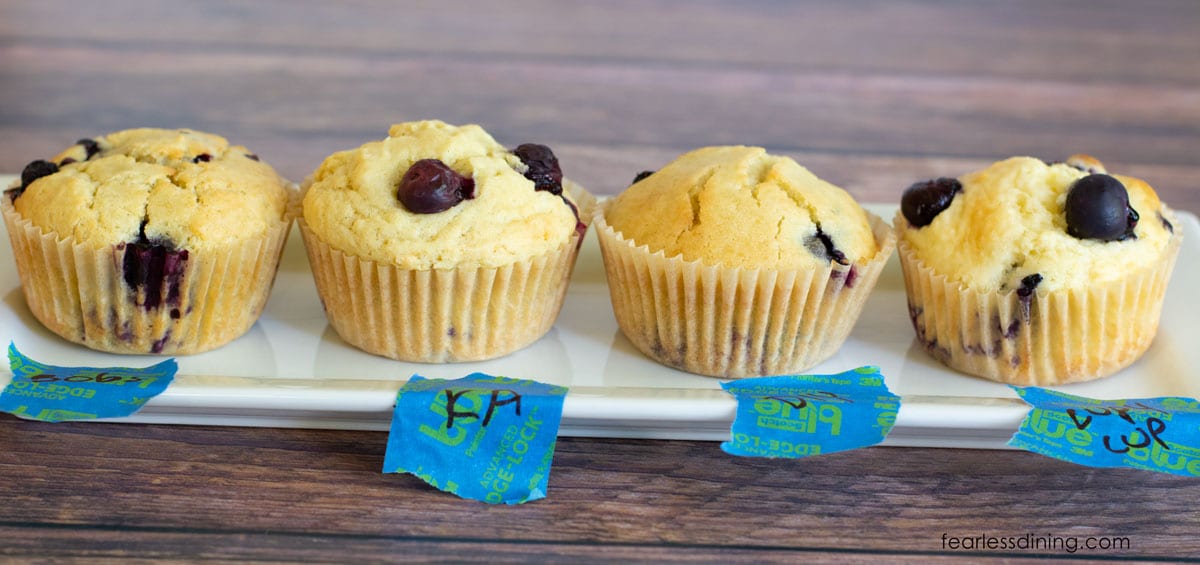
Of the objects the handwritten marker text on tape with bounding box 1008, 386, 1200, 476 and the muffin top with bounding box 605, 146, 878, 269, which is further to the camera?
the muffin top with bounding box 605, 146, 878, 269

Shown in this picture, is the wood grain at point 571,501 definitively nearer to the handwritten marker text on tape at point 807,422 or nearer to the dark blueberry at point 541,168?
the handwritten marker text on tape at point 807,422

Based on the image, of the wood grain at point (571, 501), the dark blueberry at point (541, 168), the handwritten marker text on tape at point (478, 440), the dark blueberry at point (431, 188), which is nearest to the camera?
the wood grain at point (571, 501)

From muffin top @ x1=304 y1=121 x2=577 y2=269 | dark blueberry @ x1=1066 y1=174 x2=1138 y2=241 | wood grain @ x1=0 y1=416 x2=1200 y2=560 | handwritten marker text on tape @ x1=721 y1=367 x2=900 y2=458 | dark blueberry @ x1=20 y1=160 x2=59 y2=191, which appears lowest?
wood grain @ x1=0 y1=416 x2=1200 y2=560

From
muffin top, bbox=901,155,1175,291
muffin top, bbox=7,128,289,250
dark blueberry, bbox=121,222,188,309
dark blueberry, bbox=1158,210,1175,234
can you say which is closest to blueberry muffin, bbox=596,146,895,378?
muffin top, bbox=901,155,1175,291

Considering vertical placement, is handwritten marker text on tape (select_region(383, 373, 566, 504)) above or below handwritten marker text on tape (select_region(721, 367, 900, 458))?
below

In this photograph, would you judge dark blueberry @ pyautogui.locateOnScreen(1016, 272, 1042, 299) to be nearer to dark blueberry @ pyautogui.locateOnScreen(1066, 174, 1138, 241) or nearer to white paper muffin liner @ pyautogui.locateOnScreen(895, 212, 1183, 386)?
white paper muffin liner @ pyautogui.locateOnScreen(895, 212, 1183, 386)

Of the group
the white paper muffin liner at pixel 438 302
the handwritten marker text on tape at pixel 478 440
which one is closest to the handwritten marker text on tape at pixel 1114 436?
the handwritten marker text on tape at pixel 478 440

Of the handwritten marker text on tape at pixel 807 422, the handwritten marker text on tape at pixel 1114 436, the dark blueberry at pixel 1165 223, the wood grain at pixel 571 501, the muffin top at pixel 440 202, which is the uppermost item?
the dark blueberry at pixel 1165 223

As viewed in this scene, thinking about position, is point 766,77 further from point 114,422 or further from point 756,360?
point 114,422
